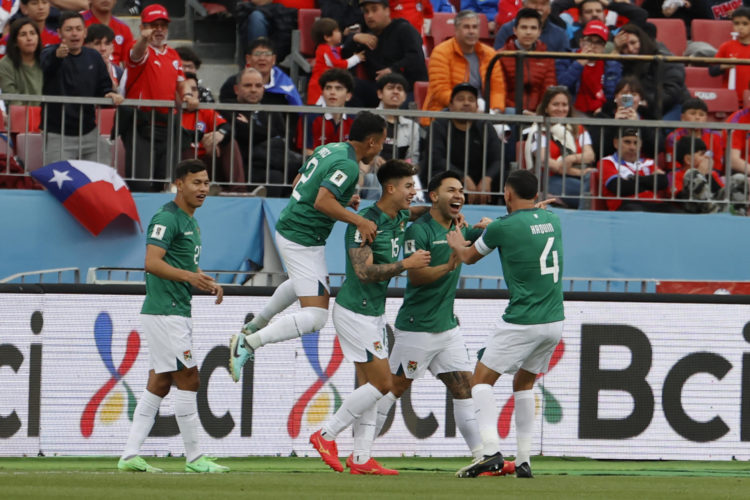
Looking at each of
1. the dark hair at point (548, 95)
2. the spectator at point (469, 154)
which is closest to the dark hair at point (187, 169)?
the spectator at point (469, 154)

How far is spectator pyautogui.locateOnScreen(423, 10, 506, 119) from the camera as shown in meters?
16.2

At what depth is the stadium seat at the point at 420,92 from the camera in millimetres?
17200

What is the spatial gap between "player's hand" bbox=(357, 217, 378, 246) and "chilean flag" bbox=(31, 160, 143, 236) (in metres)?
5.02

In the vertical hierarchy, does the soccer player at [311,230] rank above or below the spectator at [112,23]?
below

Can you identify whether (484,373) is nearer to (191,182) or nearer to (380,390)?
(380,390)

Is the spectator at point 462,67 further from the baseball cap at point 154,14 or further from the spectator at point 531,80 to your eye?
the baseball cap at point 154,14

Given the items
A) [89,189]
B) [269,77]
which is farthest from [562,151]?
[89,189]

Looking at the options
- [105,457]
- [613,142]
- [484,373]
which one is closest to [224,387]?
[105,457]

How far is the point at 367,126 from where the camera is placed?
1052 centimetres

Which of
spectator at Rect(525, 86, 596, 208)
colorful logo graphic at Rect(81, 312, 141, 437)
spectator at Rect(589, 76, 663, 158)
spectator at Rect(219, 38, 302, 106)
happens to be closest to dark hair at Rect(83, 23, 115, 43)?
spectator at Rect(219, 38, 302, 106)

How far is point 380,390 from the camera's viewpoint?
34.3 ft

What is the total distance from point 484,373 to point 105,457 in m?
3.94

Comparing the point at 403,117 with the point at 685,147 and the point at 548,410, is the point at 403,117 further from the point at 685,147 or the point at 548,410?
the point at 548,410

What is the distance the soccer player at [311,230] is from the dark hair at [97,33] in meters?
6.00
